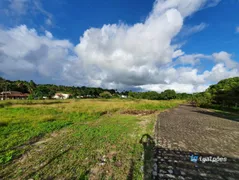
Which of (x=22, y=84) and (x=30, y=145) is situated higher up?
(x=22, y=84)

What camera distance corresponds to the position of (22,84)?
82.9 metres

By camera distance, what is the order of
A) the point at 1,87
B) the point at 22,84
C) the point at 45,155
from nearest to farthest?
the point at 45,155, the point at 1,87, the point at 22,84

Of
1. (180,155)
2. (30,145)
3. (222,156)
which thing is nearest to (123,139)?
(180,155)

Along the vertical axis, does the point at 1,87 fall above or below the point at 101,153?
above

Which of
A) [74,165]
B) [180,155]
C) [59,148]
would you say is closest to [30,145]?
[59,148]

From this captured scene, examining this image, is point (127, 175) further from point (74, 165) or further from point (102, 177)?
point (74, 165)

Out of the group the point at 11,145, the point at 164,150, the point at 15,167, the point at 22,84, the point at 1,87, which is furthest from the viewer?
the point at 22,84

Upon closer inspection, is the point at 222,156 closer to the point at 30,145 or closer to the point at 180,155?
the point at 180,155

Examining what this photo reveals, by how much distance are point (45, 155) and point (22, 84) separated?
106253mm

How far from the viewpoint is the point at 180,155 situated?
13.2ft

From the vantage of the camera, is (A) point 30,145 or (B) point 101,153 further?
(A) point 30,145

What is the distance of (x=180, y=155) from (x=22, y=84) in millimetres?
109568

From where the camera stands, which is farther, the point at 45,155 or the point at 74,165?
the point at 45,155

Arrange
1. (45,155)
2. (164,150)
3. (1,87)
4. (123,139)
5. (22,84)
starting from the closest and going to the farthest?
(45,155) → (164,150) → (123,139) → (1,87) → (22,84)
